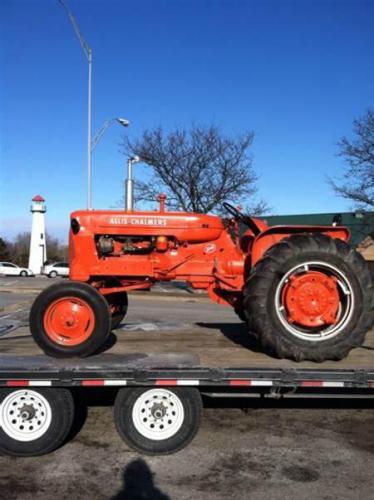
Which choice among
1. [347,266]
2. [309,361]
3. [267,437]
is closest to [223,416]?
[267,437]

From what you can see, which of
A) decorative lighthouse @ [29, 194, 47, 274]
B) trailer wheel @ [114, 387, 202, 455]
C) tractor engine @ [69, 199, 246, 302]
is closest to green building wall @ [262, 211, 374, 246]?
tractor engine @ [69, 199, 246, 302]

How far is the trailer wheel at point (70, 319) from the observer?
4910mm

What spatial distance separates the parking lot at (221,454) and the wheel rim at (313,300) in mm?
431

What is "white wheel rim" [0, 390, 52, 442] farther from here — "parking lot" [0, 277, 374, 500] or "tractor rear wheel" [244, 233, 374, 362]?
"tractor rear wheel" [244, 233, 374, 362]

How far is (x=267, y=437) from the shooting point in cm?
489

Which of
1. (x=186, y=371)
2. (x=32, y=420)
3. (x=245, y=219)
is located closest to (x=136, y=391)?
(x=186, y=371)

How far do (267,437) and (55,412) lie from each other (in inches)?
79.0

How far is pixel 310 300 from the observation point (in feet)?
16.3

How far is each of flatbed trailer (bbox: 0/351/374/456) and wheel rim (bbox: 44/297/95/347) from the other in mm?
510

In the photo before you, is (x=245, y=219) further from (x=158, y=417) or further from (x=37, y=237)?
(x=37, y=237)

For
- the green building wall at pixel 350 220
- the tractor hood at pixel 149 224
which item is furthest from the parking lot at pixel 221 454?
the green building wall at pixel 350 220

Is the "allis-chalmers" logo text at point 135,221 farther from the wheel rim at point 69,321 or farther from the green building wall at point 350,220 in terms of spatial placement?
the green building wall at point 350,220

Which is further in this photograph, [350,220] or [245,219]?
[350,220]

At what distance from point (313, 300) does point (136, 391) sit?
1.91 m
